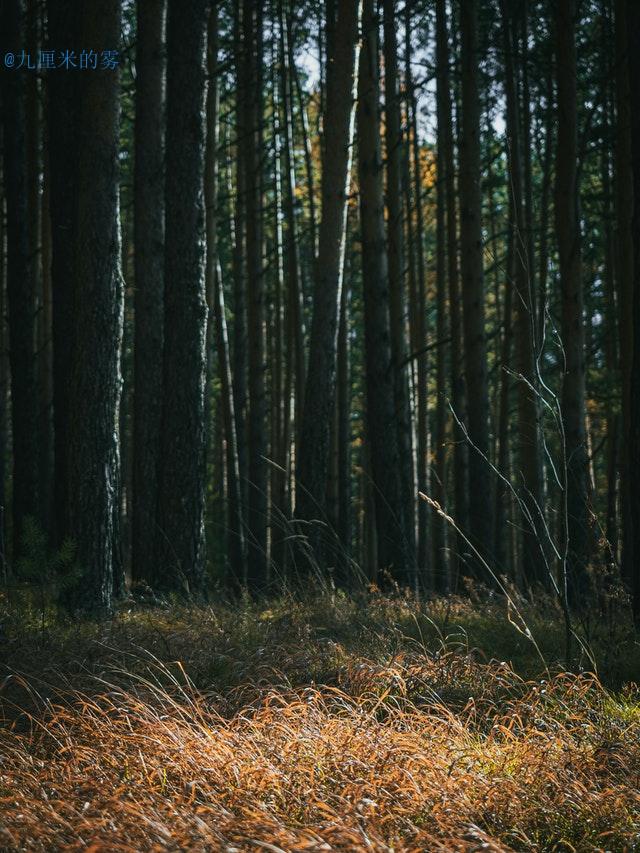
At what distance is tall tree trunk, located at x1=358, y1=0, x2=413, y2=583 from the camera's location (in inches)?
379

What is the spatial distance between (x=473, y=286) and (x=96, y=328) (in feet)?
19.9

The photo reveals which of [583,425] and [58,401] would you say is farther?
[583,425]

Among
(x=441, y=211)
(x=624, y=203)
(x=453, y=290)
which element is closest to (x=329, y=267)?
(x=624, y=203)

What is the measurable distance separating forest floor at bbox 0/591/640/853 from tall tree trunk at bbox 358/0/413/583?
15.9 feet

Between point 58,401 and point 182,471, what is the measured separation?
1.37m

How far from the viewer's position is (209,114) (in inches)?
539

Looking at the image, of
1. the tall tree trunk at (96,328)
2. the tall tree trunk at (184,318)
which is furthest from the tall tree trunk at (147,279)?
the tall tree trunk at (96,328)

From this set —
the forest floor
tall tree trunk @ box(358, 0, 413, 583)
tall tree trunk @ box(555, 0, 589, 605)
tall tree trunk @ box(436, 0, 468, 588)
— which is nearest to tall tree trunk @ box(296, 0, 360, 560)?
tall tree trunk @ box(358, 0, 413, 583)

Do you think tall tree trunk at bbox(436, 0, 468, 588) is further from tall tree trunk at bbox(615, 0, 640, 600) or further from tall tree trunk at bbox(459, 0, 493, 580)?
tall tree trunk at bbox(615, 0, 640, 600)

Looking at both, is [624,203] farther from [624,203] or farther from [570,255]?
[570,255]

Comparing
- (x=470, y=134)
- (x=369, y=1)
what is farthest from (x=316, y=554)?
(x=369, y=1)

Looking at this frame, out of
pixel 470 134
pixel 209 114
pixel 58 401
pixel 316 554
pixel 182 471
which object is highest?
pixel 209 114

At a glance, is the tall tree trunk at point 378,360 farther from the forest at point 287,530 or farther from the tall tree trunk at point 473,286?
the tall tree trunk at point 473,286

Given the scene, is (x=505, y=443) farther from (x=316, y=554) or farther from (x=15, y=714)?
(x=15, y=714)
